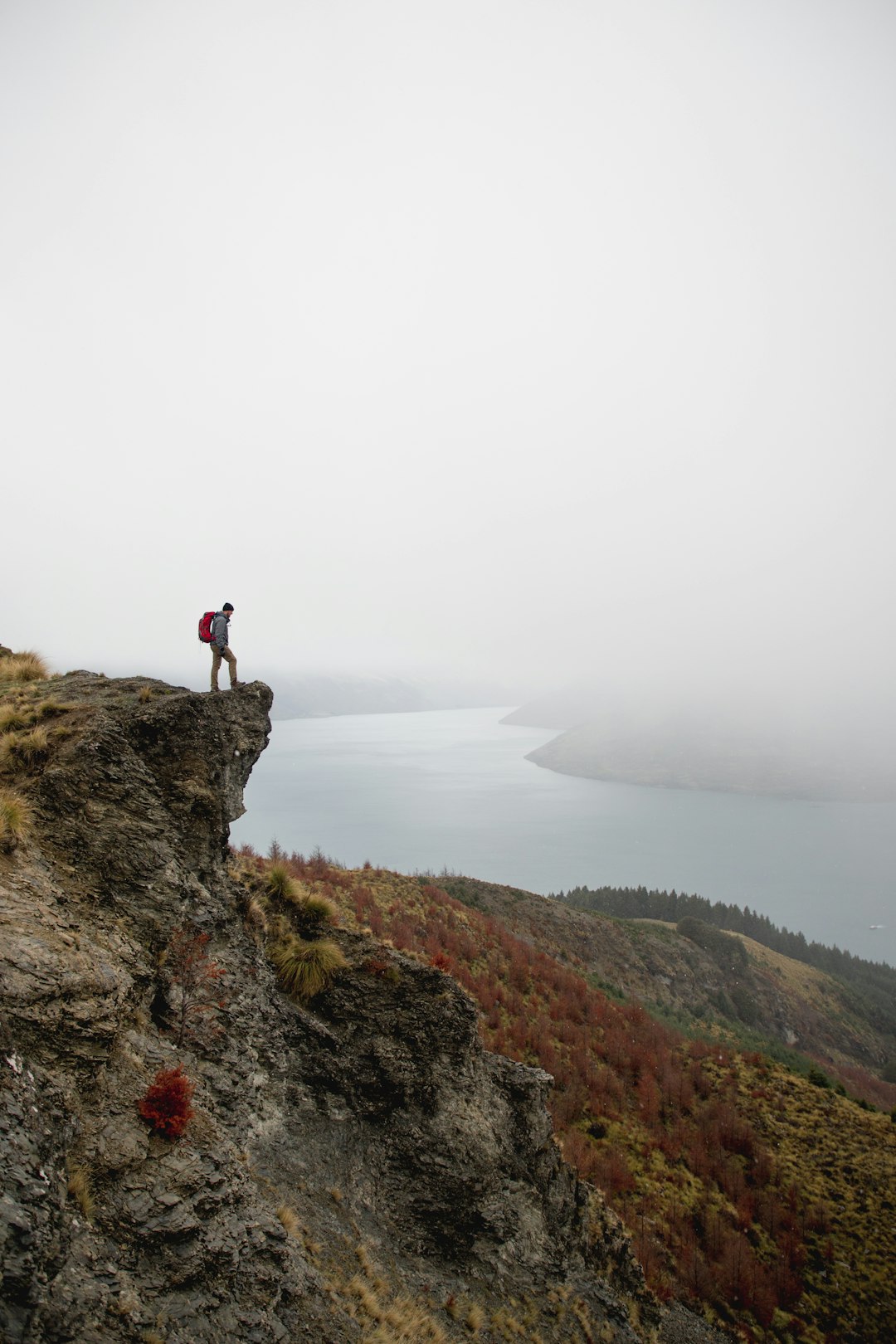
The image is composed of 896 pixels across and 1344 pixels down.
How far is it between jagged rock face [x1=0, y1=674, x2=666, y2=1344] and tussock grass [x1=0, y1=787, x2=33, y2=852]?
0.66 ft

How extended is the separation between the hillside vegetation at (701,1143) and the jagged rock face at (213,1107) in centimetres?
293

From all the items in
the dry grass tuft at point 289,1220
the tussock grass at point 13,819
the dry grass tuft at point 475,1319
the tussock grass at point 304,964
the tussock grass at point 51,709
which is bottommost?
the dry grass tuft at point 475,1319

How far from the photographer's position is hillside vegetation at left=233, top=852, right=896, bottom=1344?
1365 cm

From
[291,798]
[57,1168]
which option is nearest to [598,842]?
[291,798]

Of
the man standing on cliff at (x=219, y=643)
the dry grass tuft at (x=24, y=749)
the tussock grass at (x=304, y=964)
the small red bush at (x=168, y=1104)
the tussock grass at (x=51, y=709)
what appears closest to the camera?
the small red bush at (x=168, y=1104)

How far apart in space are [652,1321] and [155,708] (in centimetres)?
1562

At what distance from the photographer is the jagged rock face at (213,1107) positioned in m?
4.64

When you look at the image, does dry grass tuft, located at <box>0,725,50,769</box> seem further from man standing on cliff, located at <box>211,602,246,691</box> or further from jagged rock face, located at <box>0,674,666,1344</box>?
man standing on cliff, located at <box>211,602,246,691</box>

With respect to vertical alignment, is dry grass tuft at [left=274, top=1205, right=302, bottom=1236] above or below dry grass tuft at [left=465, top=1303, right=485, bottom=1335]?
above

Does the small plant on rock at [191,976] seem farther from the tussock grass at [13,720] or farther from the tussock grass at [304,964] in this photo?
the tussock grass at [13,720]

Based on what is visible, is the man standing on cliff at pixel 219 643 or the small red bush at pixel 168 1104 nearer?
the small red bush at pixel 168 1104

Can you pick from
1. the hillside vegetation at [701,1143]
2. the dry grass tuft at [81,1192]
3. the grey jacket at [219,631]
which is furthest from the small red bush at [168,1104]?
the grey jacket at [219,631]

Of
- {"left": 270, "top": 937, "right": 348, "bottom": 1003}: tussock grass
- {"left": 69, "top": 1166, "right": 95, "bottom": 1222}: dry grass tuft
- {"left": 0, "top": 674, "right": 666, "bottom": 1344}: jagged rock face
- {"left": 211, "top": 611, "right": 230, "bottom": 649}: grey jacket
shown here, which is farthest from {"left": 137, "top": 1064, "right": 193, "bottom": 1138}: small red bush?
{"left": 211, "top": 611, "right": 230, "bottom": 649}: grey jacket

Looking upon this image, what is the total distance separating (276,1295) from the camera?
18.5 feet
